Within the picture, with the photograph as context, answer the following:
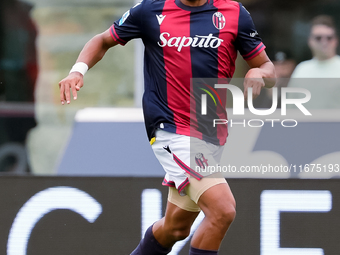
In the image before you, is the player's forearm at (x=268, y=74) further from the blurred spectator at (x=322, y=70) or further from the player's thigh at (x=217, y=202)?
the blurred spectator at (x=322, y=70)

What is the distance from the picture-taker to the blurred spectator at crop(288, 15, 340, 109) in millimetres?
4913

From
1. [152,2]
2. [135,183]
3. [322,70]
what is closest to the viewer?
[152,2]

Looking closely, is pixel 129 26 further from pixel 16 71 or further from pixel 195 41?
pixel 16 71

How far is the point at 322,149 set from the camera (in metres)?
4.46

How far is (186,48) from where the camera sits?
3238mm

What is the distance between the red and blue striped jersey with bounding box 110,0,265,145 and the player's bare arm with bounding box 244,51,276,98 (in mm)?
52

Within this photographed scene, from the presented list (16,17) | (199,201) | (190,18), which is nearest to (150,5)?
(190,18)

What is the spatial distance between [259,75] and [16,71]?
182 inches

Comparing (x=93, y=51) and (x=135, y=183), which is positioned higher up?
(x=93, y=51)

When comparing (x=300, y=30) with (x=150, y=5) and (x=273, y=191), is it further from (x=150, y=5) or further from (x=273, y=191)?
(x=150, y=5)

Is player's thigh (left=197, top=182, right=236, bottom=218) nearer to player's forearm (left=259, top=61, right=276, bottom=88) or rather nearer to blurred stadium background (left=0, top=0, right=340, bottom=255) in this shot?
player's forearm (left=259, top=61, right=276, bottom=88)

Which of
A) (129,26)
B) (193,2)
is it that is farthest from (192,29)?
(129,26)

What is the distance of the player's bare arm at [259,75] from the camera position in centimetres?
295

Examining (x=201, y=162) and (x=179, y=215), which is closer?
(x=201, y=162)
